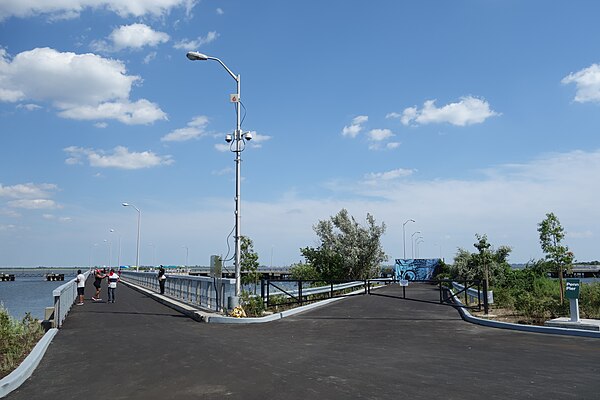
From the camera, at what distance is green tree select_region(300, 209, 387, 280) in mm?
49750

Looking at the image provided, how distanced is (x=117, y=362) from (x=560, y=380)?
8379 millimetres

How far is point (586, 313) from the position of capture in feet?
53.3

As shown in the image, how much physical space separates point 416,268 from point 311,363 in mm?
57755

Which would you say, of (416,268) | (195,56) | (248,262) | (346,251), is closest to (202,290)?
(248,262)

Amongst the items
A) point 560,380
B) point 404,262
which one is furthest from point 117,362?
point 404,262

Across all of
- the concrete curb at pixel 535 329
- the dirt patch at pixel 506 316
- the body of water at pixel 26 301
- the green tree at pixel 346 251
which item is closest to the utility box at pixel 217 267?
the body of water at pixel 26 301

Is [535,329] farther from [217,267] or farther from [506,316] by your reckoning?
[217,267]

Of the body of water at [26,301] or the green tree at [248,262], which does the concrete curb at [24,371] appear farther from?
the green tree at [248,262]

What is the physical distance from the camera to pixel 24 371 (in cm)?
868

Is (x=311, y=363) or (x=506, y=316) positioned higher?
(x=506, y=316)

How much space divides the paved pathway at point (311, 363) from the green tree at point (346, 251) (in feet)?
110

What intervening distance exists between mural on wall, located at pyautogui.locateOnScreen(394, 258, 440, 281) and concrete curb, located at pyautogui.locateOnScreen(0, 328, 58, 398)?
56.5 m

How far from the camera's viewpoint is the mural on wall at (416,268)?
210 ft

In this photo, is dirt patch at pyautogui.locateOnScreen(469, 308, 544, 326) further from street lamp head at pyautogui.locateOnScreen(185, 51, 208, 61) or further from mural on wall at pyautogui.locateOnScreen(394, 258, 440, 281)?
mural on wall at pyautogui.locateOnScreen(394, 258, 440, 281)
